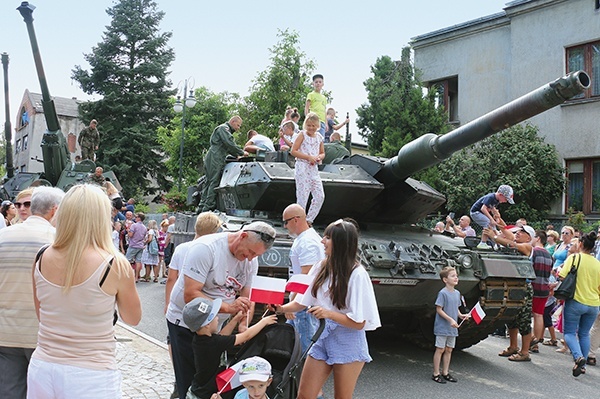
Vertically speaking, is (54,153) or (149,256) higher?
(54,153)

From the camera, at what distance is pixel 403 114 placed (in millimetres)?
22125

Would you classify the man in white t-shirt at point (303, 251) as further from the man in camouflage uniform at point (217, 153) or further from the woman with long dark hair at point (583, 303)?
the man in camouflage uniform at point (217, 153)

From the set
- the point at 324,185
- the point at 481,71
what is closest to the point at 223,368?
the point at 324,185

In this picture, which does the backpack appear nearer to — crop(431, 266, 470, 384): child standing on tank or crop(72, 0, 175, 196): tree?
crop(431, 266, 470, 384): child standing on tank

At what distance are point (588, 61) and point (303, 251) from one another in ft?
54.3

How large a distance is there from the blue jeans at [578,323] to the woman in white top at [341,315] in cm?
492

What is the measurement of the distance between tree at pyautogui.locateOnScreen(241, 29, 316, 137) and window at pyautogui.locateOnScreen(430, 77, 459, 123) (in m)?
7.91

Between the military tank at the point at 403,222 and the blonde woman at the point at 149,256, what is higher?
the military tank at the point at 403,222

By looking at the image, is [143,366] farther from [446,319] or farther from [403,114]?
[403,114]

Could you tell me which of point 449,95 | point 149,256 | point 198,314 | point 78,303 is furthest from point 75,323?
point 449,95

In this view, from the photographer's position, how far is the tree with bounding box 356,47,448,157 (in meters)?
22.0

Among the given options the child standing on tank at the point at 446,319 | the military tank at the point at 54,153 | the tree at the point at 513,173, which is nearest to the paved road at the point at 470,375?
the child standing on tank at the point at 446,319

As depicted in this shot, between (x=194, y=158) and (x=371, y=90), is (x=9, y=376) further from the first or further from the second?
(x=194, y=158)

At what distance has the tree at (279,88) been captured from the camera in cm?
3019
